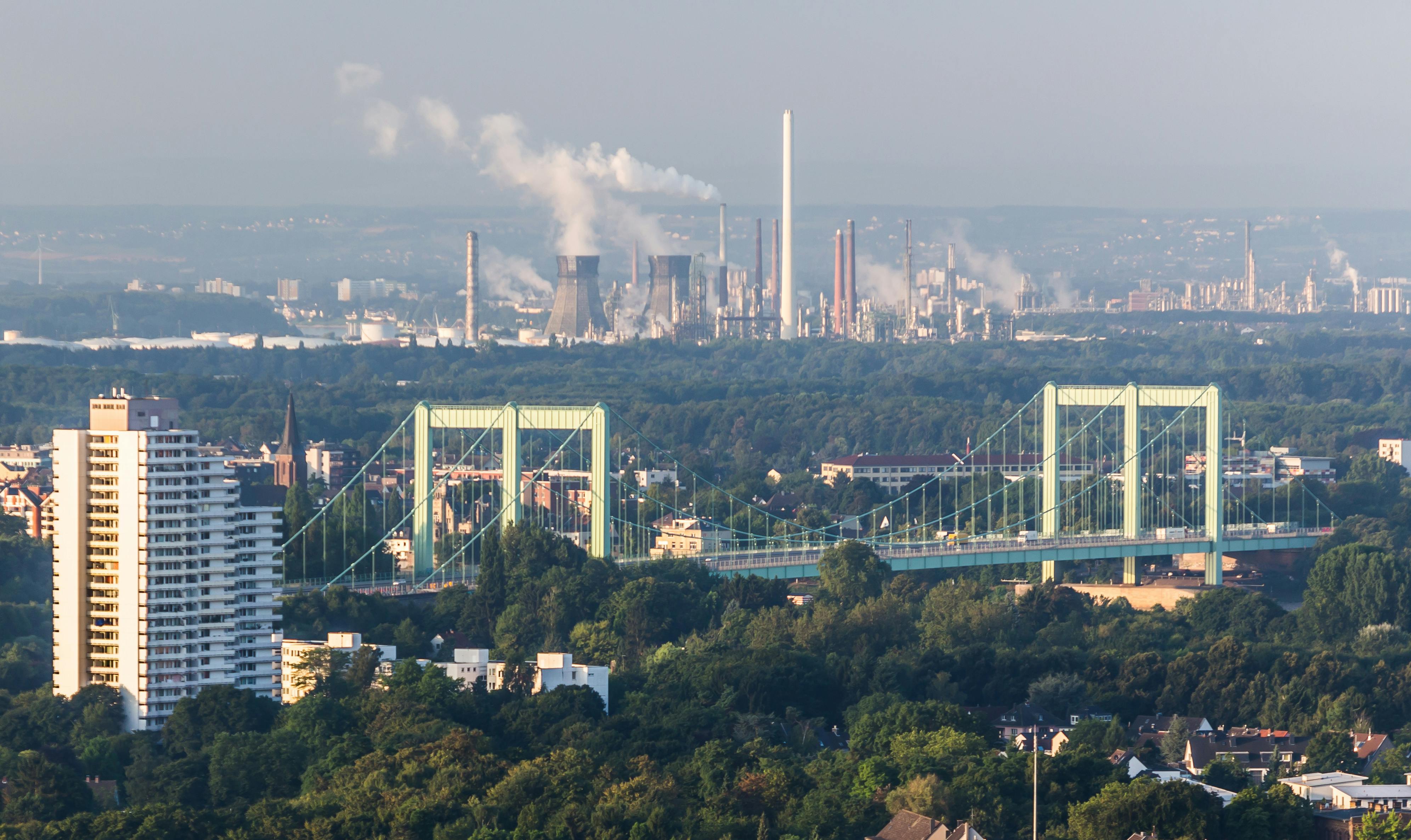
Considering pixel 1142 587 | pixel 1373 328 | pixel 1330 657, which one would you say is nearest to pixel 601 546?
pixel 1142 587

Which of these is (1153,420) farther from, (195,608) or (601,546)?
(195,608)

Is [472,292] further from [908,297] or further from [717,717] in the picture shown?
[717,717]

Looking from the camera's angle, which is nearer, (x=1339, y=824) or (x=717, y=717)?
(x=1339, y=824)

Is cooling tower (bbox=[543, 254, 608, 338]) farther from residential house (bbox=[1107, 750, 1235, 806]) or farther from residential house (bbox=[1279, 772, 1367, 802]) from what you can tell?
residential house (bbox=[1279, 772, 1367, 802])

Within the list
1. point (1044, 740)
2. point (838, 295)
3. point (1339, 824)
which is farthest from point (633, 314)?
point (1339, 824)

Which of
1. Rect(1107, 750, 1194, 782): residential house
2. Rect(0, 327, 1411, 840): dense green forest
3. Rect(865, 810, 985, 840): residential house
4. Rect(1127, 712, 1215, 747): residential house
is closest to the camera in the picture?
Rect(865, 810, 985, 840): residential house

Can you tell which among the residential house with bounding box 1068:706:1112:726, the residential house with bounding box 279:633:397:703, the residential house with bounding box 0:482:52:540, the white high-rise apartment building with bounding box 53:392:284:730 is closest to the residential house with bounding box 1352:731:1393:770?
the residential house with bounding box 1068:706:1112:726

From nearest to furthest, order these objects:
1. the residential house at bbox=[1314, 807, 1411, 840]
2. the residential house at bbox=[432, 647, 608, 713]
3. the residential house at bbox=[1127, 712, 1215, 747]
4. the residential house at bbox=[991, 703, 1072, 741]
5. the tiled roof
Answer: the tiled roof
the residential house at bbox=[1314, 807, 1411, 840]
the residential house at bbox=[1127, 712, 1215, 747]
the residential house at bbox=[991, 703, 1072, 741]
the residential house at bbox=[432, 647, 608, 713]
